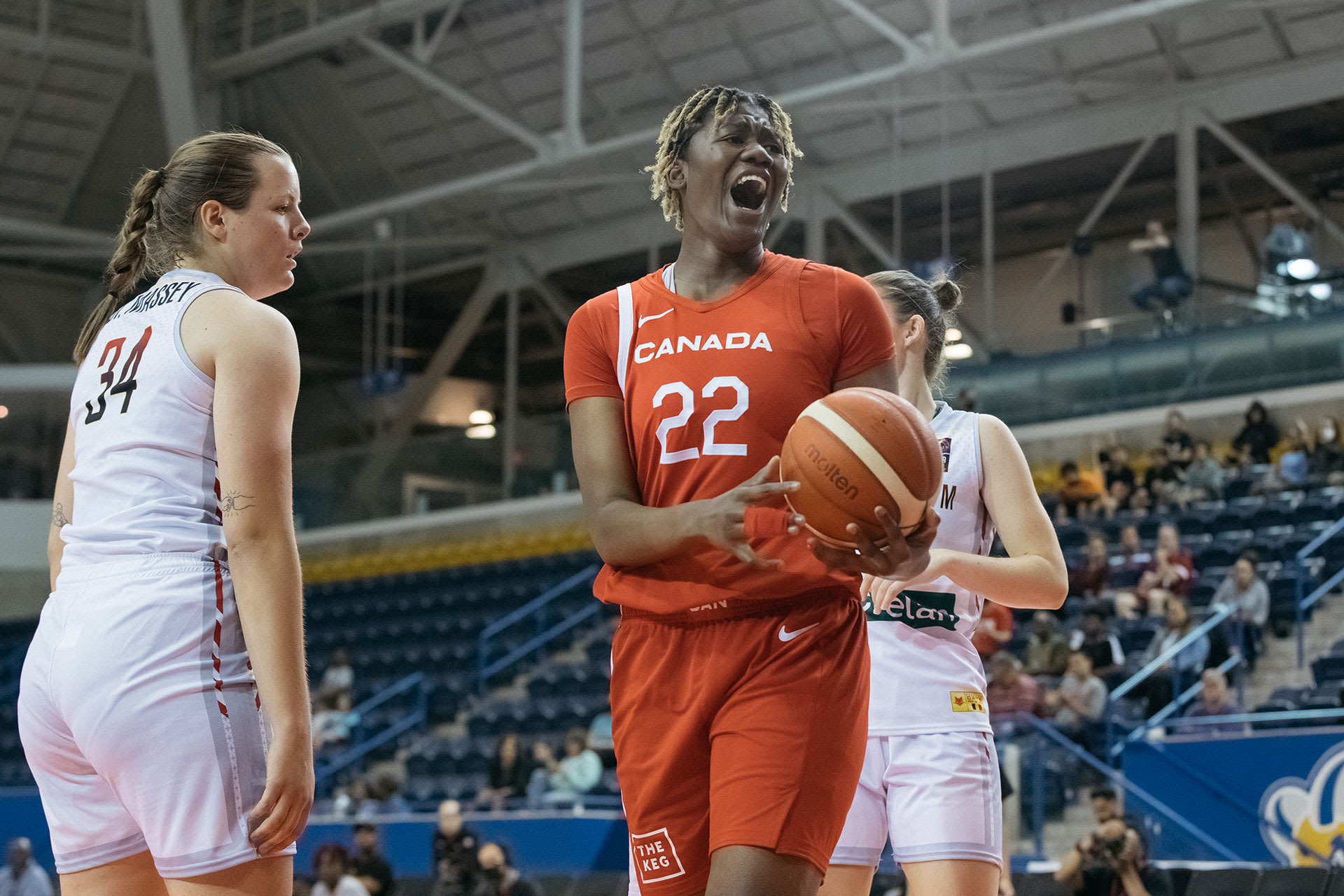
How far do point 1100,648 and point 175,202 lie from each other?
9.77 meters

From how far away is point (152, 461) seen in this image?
7.77ft

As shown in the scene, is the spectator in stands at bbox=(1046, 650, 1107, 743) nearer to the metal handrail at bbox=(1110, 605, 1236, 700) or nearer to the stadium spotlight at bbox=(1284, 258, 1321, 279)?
the metal handrail at bbox=(1110, 605, 1236, 700)

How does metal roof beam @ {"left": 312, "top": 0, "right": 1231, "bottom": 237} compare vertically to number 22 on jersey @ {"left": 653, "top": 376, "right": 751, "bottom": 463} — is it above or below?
above

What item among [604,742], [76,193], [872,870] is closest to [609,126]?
[76,193]

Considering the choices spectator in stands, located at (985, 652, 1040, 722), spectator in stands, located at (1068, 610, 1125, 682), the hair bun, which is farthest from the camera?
spectator in stands, located at (1068, 610, 1125, 682)

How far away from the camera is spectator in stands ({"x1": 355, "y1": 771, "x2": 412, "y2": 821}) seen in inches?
514

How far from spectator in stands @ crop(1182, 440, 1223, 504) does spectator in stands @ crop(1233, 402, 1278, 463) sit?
37 centimetres

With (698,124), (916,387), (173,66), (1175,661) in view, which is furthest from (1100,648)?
(173,66)

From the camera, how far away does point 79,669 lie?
7.43 feet

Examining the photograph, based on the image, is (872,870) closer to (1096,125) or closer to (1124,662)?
(1124,662)

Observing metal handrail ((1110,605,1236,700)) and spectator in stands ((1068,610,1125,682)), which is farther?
spectator in stands ((1068,610,1125,682))

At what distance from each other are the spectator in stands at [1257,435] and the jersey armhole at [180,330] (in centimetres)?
1441

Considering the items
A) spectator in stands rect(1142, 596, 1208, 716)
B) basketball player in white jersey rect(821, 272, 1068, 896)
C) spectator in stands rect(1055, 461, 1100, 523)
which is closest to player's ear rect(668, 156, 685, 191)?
basketball player in white jersey rect(821, 272, 1068, 896)

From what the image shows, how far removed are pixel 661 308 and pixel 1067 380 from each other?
1523cm
